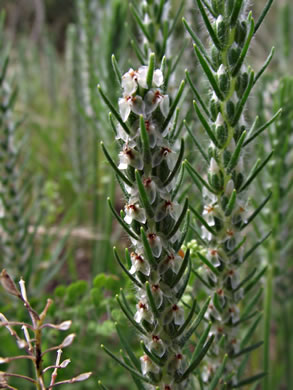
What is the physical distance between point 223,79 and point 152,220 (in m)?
0.34

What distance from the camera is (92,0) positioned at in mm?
2734

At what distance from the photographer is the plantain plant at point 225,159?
943mm

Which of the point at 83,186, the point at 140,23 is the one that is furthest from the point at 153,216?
the point at 83,186

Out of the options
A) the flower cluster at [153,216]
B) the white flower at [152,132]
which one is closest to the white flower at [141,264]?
the flower cluster at [153,216]

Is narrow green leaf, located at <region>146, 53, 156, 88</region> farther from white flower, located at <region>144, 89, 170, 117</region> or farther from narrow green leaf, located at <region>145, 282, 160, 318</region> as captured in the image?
narrow green leaf, located at <region>145, 282, 160, 318</region>

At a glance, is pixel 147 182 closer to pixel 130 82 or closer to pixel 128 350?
pixel 130 82

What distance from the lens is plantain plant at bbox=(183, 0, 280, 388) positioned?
37.1 inches

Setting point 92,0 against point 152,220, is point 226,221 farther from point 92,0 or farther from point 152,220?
point 92,0

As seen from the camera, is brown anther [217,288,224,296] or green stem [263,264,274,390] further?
green stem [263,264,274,390]

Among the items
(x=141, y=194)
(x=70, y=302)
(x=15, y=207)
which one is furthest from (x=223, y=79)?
(x=15, y=207)

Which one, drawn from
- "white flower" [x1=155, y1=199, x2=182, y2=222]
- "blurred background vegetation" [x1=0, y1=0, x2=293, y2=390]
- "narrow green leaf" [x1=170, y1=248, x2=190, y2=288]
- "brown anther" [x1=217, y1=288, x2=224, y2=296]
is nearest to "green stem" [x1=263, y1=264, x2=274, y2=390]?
"blurred background vegetation" [x1=0, y1=0, x2=293, y2=390]

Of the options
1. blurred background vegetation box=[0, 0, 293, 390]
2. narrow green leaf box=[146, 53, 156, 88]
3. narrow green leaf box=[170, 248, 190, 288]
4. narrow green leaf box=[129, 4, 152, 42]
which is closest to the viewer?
narrow green leaf box=[146, 53, 156, 88]

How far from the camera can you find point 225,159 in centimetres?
99

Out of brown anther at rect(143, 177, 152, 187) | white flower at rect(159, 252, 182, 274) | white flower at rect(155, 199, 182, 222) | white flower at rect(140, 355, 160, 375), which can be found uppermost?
brown anther at rect(143, 177, 152, 187)
